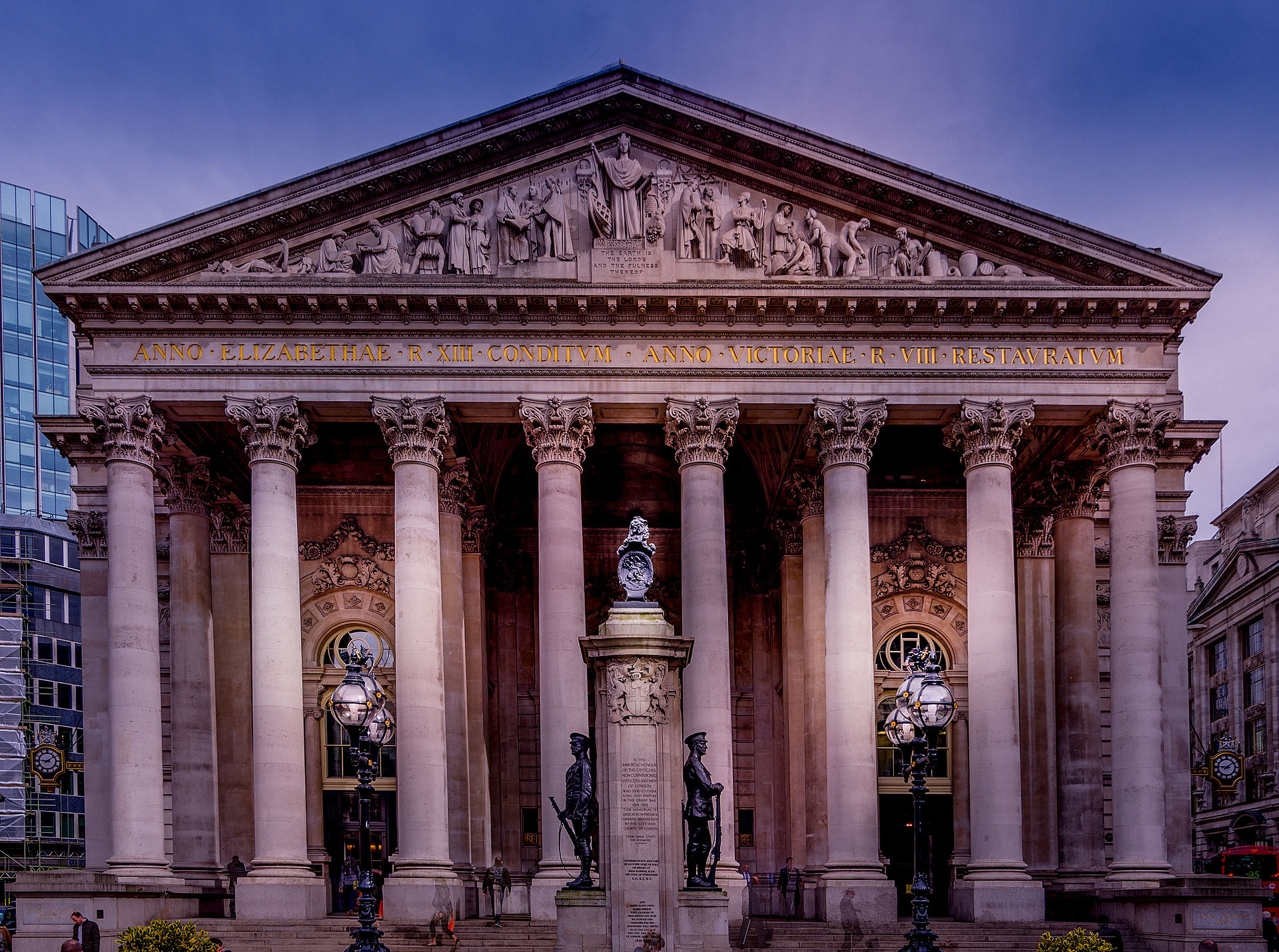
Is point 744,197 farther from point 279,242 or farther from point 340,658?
point 340,658

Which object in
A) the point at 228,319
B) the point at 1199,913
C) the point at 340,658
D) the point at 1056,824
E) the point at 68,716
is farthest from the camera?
the point at 68,716

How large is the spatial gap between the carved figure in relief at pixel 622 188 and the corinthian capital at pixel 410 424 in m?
6.82

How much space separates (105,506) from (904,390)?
1034 inches

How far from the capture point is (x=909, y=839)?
52062mm

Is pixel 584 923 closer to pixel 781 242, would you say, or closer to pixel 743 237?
pixel 743 237

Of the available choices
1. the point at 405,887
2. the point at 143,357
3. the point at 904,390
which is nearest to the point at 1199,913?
the point at 904,390

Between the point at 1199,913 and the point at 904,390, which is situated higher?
the point at 904,390

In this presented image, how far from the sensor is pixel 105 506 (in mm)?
51344

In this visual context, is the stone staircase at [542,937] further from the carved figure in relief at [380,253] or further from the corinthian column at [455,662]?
the carved figure in relief at [380,253]

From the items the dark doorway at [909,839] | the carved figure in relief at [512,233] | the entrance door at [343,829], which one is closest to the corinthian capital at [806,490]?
the dark doorway at [909,839]

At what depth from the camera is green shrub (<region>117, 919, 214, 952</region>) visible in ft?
105

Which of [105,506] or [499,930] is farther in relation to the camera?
[105,506]

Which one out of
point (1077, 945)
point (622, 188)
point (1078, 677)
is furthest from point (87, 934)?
point (1078, 677)

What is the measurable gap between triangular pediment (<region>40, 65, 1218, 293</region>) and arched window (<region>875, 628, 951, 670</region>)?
47.0 ft
